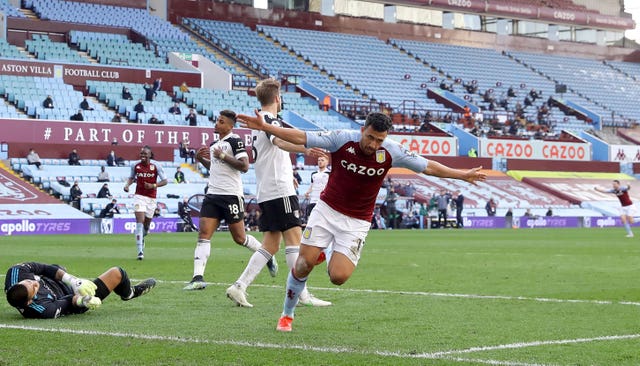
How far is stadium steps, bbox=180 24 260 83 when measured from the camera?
189 feet

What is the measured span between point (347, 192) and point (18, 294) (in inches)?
127

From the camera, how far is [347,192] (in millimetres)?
9320

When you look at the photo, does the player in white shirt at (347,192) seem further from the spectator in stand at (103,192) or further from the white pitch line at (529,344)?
the spectator in stand at (103,192)

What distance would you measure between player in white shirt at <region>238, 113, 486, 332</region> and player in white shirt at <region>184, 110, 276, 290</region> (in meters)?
4.22

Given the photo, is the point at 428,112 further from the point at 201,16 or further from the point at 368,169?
the point at 368,169

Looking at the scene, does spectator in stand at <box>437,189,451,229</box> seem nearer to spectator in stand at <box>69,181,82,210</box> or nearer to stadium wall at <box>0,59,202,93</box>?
stadium wall at <box>0,59,202,93</box>

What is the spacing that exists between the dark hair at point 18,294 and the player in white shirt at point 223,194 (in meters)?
3.87

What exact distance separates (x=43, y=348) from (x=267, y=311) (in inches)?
134

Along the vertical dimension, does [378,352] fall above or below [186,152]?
above

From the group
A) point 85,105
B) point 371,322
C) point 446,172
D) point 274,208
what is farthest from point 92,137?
point 446,172

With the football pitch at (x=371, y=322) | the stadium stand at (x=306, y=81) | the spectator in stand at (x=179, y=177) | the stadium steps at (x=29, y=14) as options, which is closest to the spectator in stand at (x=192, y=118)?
the stadium stand at (x=306, y=81)

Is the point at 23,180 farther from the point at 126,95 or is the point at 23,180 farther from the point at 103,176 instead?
the point at 126,95

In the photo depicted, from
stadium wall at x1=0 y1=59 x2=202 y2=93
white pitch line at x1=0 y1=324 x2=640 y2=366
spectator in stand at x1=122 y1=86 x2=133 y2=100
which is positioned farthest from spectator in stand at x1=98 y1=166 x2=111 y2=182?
white pitch line at x1=0 y1=324 x2=640 y2=366

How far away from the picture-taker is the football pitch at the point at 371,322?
7.75 metres
